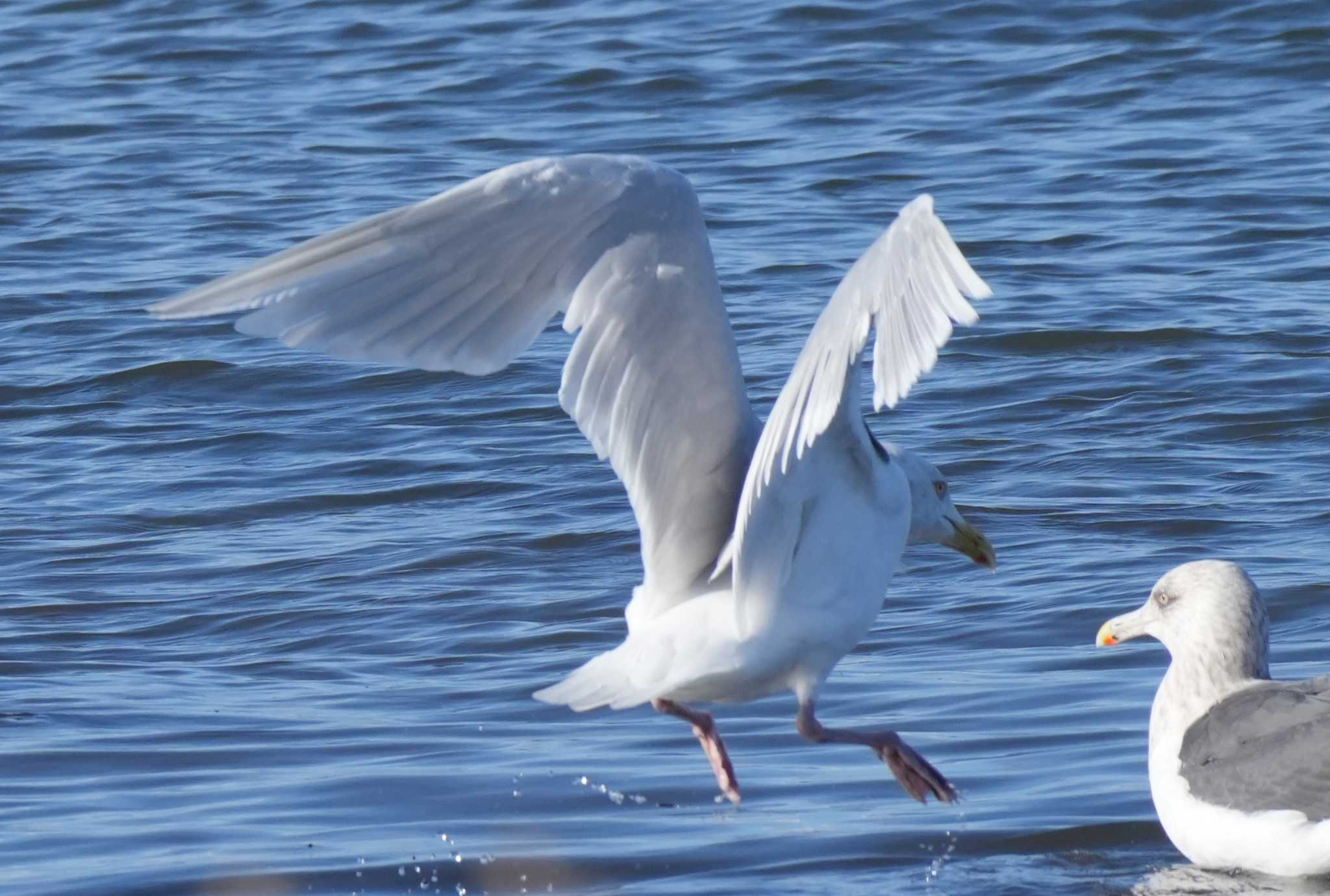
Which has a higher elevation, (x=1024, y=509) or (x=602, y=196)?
(x=602, y=196)

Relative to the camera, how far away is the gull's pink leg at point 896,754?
5.57m

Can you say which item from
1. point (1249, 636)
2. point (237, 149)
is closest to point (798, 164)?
point (237, 149)

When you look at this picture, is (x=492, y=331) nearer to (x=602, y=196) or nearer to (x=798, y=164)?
(x=602, y=196)

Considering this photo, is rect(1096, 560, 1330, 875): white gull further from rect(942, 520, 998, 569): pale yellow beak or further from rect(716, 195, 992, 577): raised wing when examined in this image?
rect(716, 195, 992, 577): raised wing

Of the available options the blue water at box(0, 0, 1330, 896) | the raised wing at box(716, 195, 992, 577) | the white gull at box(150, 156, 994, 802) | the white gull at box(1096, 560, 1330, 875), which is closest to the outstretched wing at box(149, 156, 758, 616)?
the white gull at box(150, 156, 994, 802)

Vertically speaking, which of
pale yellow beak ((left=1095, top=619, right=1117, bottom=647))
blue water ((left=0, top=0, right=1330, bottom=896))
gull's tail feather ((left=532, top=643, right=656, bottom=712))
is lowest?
blue water ((left=0, top=0, right=1330, bottom=896))

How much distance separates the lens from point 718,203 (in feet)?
44.5

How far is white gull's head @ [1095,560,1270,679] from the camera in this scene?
19.8ft

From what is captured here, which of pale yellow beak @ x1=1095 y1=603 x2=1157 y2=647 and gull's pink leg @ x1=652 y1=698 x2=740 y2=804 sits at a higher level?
gull's pink leg @ x1=652 y1=698 x2=740 y2=804

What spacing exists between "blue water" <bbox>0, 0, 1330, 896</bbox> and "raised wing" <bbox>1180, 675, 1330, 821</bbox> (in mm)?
215

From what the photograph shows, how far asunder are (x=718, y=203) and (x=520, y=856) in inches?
313

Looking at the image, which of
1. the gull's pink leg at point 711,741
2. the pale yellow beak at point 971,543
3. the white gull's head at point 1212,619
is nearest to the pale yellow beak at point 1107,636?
the white gull's head at point 1212,619

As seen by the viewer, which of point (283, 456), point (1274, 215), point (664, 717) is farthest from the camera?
point (1274, 215)

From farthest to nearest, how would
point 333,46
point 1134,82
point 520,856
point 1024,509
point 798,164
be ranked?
point 333,46, point 1134,82, point 798,164, point 1024,509, point 520,856
